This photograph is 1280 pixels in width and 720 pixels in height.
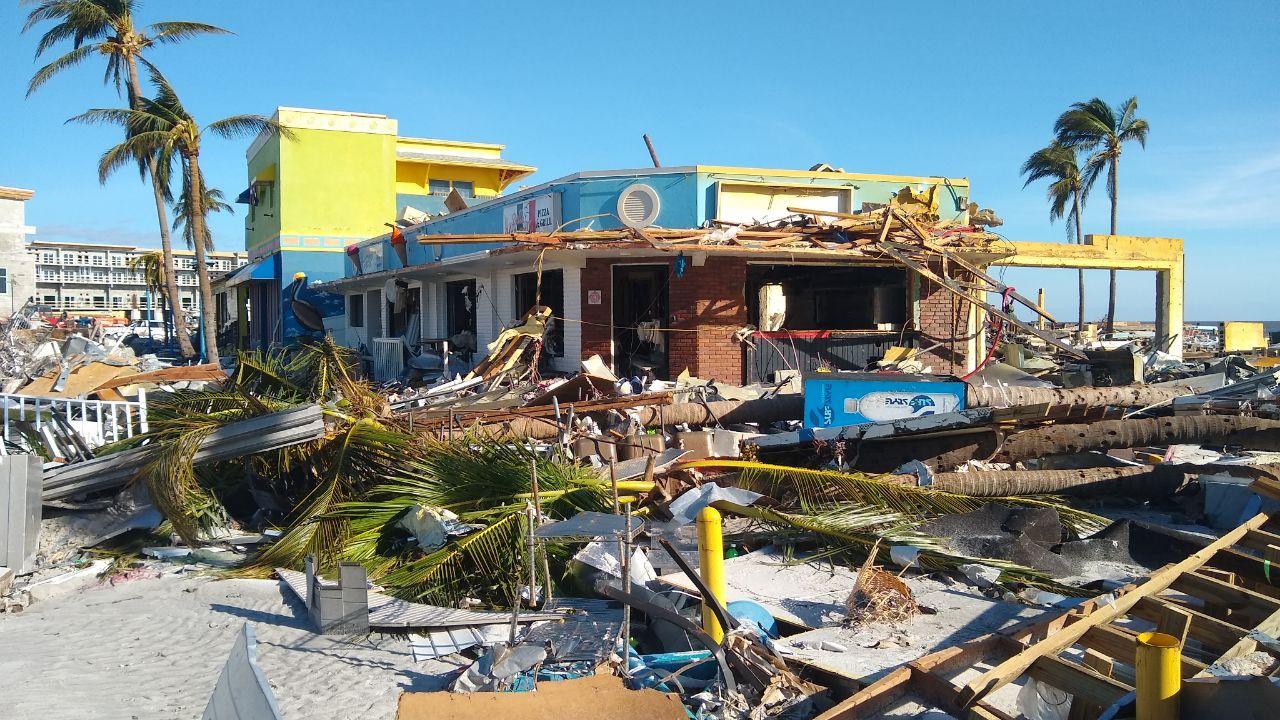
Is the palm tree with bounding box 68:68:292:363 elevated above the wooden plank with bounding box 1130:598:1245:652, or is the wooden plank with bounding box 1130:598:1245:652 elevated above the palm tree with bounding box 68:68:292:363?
the palm tree with bounding box 68:68:292:363

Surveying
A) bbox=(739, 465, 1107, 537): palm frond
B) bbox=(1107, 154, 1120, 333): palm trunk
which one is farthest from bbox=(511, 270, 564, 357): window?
bbox=(1107, 154, 1120, 333): palm trunk

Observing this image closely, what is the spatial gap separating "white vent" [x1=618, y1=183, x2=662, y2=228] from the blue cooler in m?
4.44

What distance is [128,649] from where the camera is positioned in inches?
206

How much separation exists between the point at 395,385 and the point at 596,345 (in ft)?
11.8

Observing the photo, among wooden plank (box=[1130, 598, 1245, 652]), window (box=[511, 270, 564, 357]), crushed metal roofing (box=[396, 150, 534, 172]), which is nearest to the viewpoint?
wooden plank (box=[1130, 598, 1245, 652])

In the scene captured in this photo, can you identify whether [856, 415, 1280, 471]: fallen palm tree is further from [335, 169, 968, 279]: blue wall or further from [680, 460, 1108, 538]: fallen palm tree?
[335, 169, 968, 279]: blue wall

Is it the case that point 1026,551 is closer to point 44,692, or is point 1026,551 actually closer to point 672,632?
point 672,632

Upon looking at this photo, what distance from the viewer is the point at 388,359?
1792cm

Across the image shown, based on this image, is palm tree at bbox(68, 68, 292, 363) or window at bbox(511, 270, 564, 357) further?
palm tree at bbox(68, 68, 292, 363)

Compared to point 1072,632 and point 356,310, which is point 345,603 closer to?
point 1072,632

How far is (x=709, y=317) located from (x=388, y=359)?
801cm

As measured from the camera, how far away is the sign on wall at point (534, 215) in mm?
13766

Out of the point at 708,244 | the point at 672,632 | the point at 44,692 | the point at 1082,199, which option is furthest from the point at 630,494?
the point at 1082,199

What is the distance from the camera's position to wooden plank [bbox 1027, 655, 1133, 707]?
3.50m
